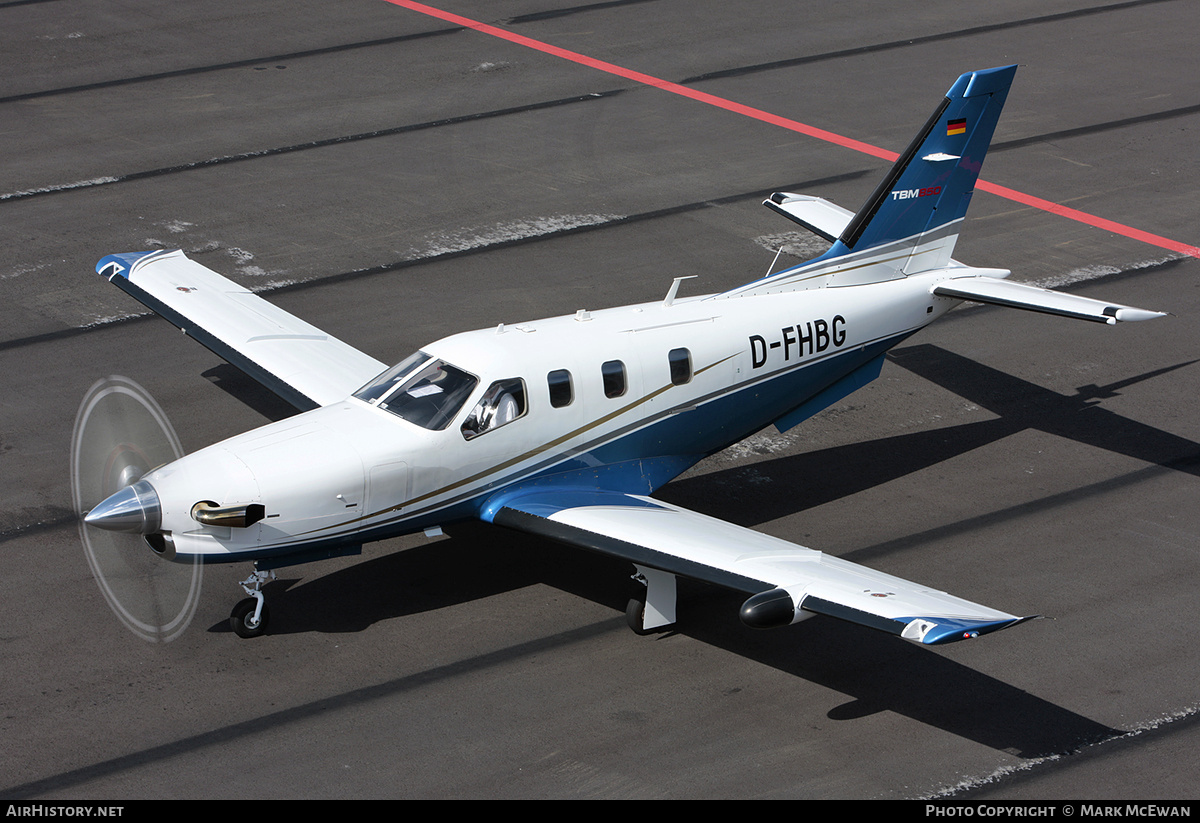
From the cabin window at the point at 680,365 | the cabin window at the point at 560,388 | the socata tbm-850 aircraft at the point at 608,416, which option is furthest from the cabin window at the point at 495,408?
the cabin window at the point at 680,365

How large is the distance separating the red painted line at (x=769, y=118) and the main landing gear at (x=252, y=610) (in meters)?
16.5

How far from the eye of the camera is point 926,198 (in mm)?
16047

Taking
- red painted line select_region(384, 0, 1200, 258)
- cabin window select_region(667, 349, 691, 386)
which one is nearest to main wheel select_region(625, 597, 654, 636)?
cabin window select_region(667, 349, 691, 386)

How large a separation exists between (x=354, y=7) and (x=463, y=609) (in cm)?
2436

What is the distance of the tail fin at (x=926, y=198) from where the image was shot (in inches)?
615

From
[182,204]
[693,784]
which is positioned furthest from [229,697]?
[182,204]

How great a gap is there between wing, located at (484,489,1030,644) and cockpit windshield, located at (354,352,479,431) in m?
1.14

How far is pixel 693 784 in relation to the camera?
10.9m

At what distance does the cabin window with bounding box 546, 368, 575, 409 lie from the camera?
A: 1320 cm

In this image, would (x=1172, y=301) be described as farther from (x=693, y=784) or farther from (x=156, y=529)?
(x=156, y=529)

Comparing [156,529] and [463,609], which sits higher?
[156,529]

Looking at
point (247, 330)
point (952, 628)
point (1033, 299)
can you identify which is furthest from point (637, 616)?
point (247, 330)

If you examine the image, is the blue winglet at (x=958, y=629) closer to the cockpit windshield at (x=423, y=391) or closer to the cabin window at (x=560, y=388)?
the cabin window at (x=560, y=388)
